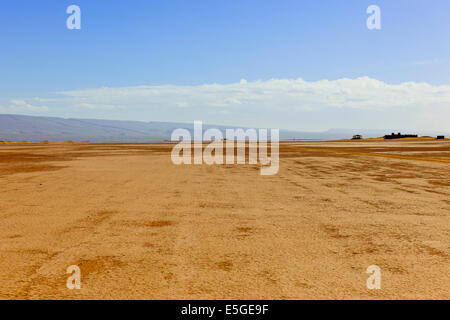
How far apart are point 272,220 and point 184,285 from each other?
264cm

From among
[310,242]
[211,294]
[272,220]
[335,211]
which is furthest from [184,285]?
[335,211]

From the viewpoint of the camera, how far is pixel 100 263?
3.62 m

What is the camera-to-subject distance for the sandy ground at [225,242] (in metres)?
3.05

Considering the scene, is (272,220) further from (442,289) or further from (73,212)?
(73,212)

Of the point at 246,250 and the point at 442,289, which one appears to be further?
the point at 246,250

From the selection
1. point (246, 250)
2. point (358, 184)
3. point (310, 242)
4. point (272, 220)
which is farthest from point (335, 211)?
point (358, 184)

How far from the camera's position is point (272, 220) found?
5449 millimetres

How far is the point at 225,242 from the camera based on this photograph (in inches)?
170

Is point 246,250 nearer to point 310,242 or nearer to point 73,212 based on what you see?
point 310,242

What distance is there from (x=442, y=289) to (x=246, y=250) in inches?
77.6

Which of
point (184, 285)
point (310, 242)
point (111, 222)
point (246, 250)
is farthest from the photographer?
point (111, 222)

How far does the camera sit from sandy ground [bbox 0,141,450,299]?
3051mm
